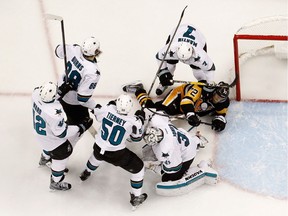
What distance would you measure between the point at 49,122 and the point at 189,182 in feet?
3.16

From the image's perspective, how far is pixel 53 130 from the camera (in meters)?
3.55

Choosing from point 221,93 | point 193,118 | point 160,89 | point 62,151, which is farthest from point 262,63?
point 62,151

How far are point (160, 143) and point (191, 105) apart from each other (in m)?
0.53

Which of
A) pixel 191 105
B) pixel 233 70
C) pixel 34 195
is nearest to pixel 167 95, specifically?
pixel 191 105

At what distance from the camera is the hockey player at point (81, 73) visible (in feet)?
12.2

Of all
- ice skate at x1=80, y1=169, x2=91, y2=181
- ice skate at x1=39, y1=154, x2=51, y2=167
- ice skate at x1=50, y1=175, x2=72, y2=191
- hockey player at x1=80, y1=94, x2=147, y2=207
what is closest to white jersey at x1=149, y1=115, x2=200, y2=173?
hockey player at x1=80, y1=94, x2=147, y2=207

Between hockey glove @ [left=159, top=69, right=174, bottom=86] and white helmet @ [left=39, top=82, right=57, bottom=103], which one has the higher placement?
white helmet @ [left=39, top=82, right=57, bottom=103]

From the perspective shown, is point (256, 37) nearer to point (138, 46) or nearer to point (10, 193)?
point (138, 46)

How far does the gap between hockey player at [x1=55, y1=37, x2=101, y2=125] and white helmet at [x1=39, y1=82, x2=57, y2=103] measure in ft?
1.05

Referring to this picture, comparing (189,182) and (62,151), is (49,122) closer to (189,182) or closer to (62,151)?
(62,151)

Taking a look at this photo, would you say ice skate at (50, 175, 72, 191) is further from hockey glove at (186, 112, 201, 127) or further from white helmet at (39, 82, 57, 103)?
hockey glove at (186, 112, 201, 127)

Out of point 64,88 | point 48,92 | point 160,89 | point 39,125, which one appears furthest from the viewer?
point 160,89

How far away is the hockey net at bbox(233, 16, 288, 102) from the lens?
4.47m

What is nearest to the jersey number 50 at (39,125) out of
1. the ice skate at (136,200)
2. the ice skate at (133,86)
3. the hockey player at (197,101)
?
the ice skate at (136,200)
